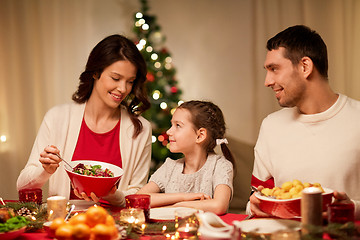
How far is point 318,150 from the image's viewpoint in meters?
2.19

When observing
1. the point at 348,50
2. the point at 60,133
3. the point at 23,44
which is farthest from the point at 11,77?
the point at 348,50

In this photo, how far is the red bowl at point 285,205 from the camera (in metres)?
1.58

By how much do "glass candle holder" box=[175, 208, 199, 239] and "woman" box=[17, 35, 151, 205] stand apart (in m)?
1.05

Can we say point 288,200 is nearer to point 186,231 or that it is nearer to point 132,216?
point 186,231

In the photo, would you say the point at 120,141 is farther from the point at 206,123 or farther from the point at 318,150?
the point at 318,150

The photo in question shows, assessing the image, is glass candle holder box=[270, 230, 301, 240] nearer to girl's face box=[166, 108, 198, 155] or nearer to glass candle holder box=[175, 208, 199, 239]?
glass candle holder box=[175, 208, 199, 239]

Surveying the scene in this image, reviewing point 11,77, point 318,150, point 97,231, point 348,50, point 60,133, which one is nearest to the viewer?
point 97,231

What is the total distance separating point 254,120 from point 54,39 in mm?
2559

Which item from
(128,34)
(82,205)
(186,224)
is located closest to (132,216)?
(186,224)

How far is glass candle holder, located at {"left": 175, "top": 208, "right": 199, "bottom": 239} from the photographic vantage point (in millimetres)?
1515

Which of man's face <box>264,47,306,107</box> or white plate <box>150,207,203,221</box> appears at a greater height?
man's face <box>264,47,306,107</box>

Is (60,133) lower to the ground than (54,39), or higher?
lower

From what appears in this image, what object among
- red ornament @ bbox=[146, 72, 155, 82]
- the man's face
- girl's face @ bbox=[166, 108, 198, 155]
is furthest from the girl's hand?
red ornament @ bbox=[146, 72, 155, 82]

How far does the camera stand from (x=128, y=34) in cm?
517
